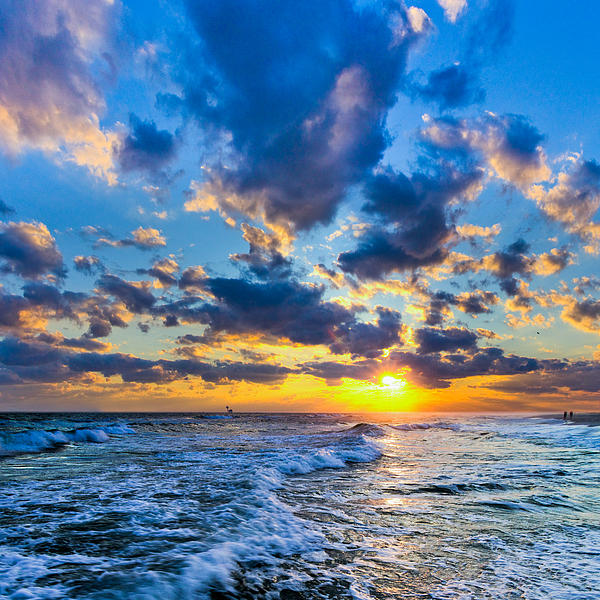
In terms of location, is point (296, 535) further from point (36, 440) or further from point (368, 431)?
point (368, 431)

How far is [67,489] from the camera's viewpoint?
11.5m

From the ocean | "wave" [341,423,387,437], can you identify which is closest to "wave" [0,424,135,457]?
the ocean

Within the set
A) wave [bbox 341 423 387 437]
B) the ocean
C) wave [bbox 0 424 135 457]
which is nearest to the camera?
the ocean

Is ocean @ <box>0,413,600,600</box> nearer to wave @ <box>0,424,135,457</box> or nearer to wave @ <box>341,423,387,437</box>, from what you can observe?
wave @ <box>0,424,135,457</box>

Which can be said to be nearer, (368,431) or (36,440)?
(36,440)

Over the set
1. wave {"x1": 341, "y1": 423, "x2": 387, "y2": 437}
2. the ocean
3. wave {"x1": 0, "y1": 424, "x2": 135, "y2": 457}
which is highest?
the ocean

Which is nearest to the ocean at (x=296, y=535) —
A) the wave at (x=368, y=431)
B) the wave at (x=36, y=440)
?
the wave at (x=36, y=440)

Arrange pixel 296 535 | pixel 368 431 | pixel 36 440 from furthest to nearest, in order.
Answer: pixel 368 431, pixel 36 440, pixel 296 535

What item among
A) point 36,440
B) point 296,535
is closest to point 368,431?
point 36,440

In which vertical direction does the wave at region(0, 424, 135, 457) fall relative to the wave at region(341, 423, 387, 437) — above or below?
above

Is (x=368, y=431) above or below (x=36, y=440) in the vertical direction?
below

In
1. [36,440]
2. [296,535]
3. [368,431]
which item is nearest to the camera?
[296,535]

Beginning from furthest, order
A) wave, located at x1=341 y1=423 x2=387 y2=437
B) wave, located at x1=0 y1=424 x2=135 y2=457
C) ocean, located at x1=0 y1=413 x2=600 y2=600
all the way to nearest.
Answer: wave, located at x1=341 y1=423 x2=387 y2=437 → wave, located at x1=0 y1=424 x2=135 y2=457 → ocean, located at x1=0 y1=413 x2=600 y2=600

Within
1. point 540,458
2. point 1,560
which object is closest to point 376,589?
point 1,560
